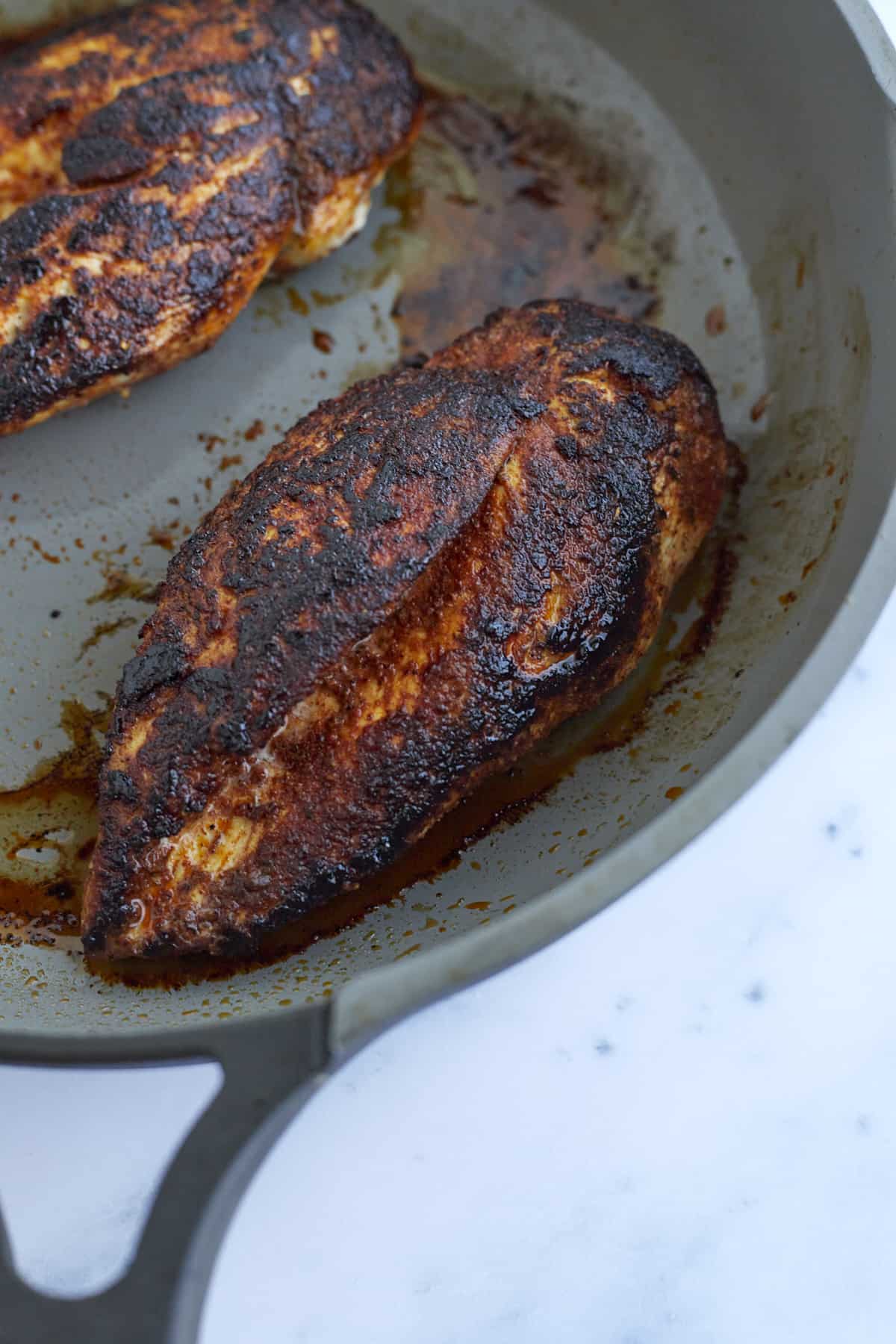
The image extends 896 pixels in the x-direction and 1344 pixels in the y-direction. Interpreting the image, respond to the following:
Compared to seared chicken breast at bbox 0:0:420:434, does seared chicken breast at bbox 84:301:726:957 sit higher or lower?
lower

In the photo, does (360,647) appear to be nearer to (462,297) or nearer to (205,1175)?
(205,1175)

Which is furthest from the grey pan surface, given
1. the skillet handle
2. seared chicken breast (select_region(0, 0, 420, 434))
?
seared chicken breast (select_region(0, 0, 420, 434))

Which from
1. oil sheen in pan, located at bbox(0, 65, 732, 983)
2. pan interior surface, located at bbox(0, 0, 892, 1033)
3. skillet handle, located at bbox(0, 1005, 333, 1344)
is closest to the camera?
skillet handle, located at bbox(0, 1005, 333, 1344)

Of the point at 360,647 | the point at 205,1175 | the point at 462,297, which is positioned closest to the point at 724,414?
the point at 462,297

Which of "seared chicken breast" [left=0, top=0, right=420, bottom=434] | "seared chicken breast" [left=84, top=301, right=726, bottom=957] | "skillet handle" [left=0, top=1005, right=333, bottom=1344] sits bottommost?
"skillet handle" [left=0, top=1005, right=333, bottom=1344]

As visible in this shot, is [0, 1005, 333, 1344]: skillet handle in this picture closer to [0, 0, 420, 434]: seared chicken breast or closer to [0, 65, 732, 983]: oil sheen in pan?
[0, 65, 732, 983]: oil sheen in pan

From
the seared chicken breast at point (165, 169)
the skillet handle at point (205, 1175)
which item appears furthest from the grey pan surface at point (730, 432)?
the seared chicken breast at point (165, 169)

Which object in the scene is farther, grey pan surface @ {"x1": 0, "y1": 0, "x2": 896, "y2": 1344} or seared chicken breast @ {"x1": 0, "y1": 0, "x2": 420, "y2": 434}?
seared chicken breast @ {"x1": 0, "y1": 0, "x2": 420, "y2": 434}
